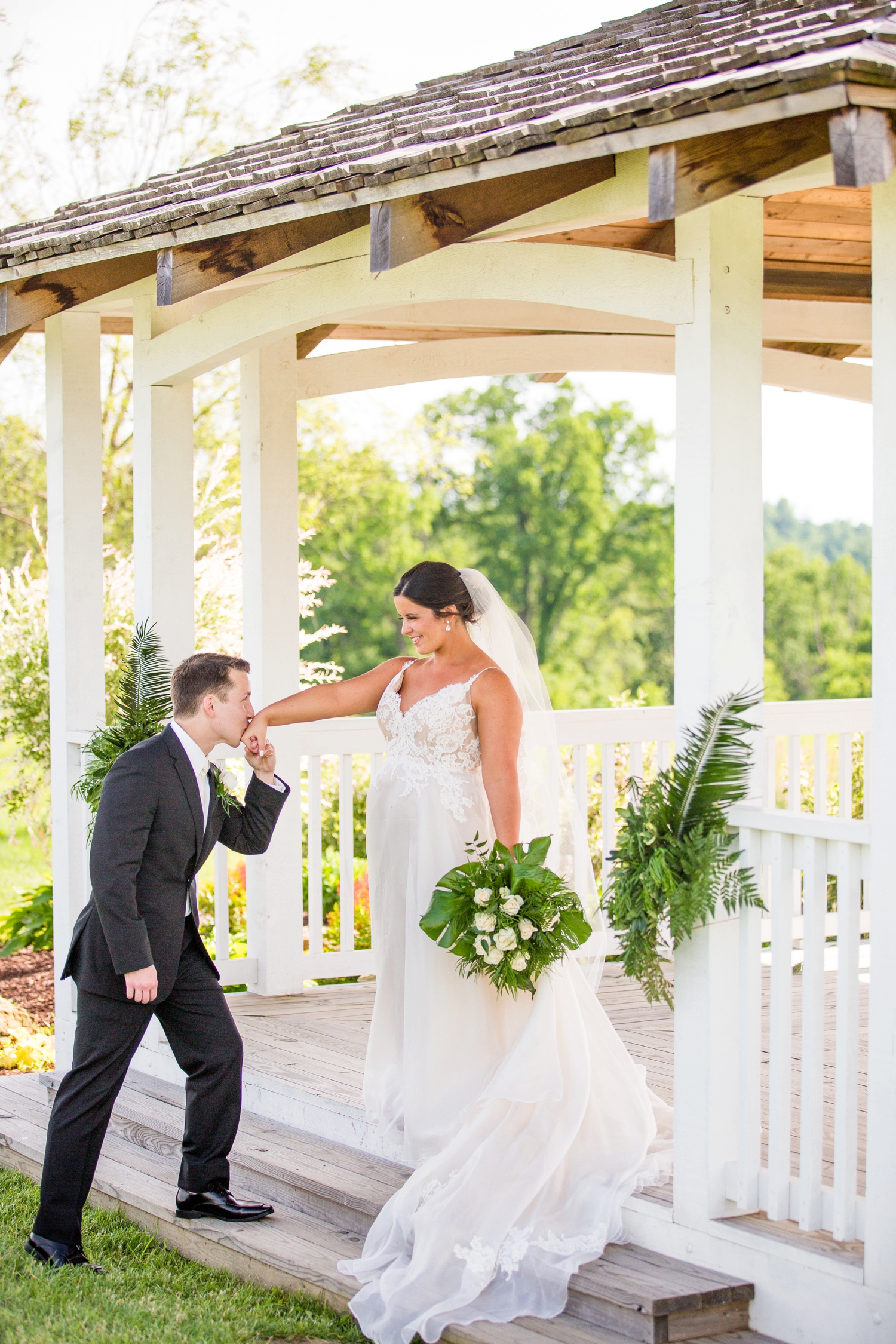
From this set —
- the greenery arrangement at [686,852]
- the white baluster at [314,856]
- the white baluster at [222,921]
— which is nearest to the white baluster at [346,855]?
the white baluster at [314,856]

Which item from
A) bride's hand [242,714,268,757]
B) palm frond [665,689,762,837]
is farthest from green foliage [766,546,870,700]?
palm frond [665,689,762,837]

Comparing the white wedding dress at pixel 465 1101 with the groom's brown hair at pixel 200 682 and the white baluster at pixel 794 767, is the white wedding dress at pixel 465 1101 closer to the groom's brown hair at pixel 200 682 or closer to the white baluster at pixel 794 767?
the groom's brown hair at pixel 200 682

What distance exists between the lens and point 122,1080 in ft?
13.5

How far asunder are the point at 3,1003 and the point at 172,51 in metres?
13.2

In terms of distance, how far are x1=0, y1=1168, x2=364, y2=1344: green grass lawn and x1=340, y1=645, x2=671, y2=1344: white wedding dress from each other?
0.68 ft

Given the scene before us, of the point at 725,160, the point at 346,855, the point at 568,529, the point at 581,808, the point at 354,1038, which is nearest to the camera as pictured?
the point at 725,160

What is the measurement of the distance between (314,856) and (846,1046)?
128 inches

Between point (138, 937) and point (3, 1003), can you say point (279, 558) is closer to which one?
point (138, 937)

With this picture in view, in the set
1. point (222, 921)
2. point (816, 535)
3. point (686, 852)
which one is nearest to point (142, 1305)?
point (686, 852)

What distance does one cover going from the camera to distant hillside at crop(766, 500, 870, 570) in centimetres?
4847

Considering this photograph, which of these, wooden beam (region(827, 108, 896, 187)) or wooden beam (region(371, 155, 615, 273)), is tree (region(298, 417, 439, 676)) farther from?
wooden beam (region(827, 108, 896, 187))

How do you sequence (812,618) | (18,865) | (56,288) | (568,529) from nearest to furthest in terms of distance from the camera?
(56,288) → (18,865) → (568,529) → (812,618)

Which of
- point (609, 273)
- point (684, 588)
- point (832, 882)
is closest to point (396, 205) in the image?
point (609, 273)

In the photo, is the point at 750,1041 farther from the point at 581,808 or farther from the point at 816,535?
the point at 816,535
